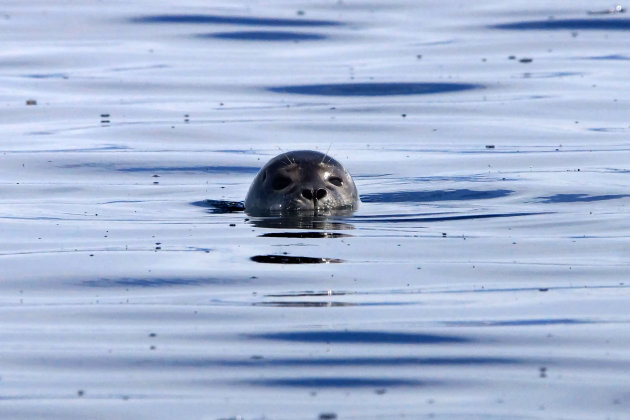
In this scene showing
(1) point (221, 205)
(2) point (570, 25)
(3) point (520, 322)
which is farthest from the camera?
(2) point (570, 25)

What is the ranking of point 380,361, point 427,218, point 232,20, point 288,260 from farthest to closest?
1. point 232,20
2. point 427,218
3. point 288,260
4. point 380,361

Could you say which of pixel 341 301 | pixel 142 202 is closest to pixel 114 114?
pixel 142 202

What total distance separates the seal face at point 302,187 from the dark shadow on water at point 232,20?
14858 mm

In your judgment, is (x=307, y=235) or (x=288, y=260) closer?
(x=288, y=260)

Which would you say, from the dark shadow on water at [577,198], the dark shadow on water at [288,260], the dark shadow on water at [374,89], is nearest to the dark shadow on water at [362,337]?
the dark shadow on water at [288,260]

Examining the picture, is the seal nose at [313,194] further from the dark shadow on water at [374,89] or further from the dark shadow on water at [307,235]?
the dark shadow on water at [374,89]

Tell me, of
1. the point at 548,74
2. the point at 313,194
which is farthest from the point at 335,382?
the point at 548,74

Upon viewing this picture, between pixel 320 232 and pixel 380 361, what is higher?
pixel 320 232

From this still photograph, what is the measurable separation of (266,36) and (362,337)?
18825mm

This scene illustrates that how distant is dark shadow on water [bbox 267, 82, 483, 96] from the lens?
67.3 feet

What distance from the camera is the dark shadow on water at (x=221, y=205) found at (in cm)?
1234

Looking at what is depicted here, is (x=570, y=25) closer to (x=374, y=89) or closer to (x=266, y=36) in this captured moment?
(x=266, y=36)

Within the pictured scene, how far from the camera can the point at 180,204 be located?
12.8 metres

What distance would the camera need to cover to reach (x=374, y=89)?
68.0ft
